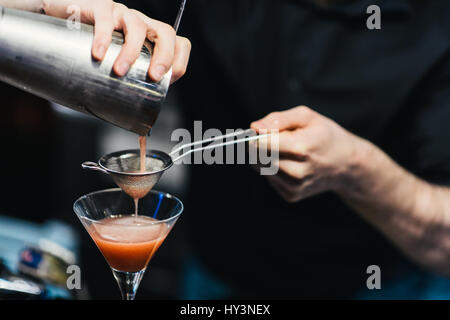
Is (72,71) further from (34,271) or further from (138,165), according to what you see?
(34,271)

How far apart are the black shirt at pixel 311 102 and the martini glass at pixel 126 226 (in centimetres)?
69

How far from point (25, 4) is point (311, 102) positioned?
1.11 metres

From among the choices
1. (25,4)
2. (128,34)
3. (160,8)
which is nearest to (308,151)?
(128,34)

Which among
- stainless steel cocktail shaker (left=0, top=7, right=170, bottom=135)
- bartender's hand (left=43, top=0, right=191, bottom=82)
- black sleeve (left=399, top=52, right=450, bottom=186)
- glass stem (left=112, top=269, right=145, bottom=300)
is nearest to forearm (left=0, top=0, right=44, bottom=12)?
bartender's hand (left=43, top=0, right=191, bottom=82)

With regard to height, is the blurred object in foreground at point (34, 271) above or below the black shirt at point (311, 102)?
below

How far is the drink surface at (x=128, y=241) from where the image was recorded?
3.96 ft

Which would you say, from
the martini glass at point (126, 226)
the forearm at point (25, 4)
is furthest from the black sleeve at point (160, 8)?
the martini glass at point (126, 226)

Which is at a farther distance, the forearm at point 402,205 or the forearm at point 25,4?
the forearm at point 402,205

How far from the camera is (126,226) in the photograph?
120 centimetres

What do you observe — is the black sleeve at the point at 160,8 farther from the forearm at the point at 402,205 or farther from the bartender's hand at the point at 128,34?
the forearm at the point at 402,205

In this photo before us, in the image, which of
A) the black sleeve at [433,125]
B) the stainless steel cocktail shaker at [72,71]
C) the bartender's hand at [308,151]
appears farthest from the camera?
the black sleeve at [433,125]

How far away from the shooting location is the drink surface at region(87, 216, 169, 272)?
1206 mm

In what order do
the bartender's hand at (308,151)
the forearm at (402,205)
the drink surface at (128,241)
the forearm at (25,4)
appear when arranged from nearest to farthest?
the forearm at (25,4) < the drink surface at (128,241) < the bartender's hand at (308,151) < the forearm at (402,205)
